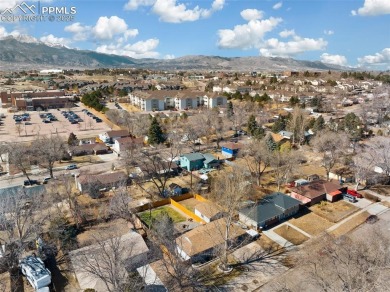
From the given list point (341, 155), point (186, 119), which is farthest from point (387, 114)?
point (186, 119)

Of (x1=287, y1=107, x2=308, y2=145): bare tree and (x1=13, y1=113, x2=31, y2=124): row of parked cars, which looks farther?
(x1=13, y1=113, x2=31, y2=124): row of parked cars

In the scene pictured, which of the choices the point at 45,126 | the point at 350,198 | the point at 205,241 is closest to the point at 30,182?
the point at 205,241

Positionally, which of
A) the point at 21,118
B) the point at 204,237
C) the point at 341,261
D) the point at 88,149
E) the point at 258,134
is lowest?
the point at 204,237

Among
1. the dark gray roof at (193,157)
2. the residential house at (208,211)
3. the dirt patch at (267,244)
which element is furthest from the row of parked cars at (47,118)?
the dirt patch at (267,244)

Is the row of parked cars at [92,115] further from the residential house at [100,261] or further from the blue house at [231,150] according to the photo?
the residential house at [100,261]

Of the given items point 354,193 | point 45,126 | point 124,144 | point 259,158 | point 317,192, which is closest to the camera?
point 317,192

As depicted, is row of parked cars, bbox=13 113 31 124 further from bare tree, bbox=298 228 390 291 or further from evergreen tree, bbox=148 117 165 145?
bare tree, bbox=298 228 390 291

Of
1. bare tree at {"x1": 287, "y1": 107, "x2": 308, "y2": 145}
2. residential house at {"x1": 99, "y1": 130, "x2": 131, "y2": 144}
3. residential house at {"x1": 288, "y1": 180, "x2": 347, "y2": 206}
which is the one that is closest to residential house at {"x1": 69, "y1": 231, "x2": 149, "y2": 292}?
residential house at {"x1": 288, "y1": 180, "x2": 347, "y2": 206}

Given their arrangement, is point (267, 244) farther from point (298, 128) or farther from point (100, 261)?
point (298, 128)
